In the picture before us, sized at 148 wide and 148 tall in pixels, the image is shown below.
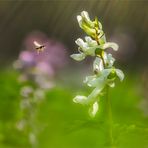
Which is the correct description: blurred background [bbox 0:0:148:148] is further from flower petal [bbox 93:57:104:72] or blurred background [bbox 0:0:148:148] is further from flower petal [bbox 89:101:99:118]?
flower petal [bbox 93:57:104:72]

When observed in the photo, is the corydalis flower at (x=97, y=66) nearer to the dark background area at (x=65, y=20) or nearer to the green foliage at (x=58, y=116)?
the green foliage at (x=58, y=116)

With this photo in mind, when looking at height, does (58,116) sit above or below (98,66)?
above

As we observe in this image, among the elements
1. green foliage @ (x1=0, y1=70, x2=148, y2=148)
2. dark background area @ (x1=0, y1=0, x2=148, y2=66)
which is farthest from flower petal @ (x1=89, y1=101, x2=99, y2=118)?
dark background area @ (x1=0, y1=0, x2=148, y2=66)

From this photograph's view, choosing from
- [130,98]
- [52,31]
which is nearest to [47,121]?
[130,98]

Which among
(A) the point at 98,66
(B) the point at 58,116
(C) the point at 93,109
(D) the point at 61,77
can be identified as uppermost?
(D) the point at 61,77

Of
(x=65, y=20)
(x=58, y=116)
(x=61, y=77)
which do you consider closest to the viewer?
(x=58, y=116)

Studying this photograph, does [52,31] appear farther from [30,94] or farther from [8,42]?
[30,94]

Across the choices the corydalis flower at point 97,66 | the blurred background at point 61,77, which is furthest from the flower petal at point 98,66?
the blurred background at point 61,77

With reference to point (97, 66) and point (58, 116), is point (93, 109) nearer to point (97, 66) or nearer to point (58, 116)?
point (97, 66)

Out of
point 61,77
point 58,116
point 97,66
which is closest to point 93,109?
point 97,66
